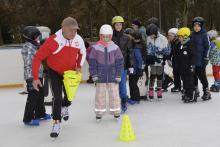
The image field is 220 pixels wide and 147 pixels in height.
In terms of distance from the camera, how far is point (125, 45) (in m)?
6.19

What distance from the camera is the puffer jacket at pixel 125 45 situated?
615cm

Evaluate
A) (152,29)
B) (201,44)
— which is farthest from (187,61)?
(152,29)

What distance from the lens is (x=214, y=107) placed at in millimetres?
6590

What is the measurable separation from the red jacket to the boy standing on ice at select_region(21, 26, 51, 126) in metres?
0.64

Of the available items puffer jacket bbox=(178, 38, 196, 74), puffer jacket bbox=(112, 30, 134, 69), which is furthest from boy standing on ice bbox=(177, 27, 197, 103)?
puffer jacket bbox=(112, 30, 134, 69)

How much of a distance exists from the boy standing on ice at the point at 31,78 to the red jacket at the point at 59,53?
642mm

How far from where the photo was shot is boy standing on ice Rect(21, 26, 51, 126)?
→ 5371mm

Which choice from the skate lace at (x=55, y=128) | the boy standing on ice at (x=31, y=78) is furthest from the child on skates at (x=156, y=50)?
the skate lace at (x=55, y=128)

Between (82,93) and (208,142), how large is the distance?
432cm

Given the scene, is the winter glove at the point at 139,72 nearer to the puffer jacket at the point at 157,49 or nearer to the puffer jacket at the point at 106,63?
the puffer jacket at the point at 157,49

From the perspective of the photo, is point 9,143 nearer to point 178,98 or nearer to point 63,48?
point 63,48

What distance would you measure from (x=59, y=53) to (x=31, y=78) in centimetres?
83

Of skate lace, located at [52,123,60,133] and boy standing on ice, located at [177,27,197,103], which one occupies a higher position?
boy standing on ice, located at [177,27,197,103]

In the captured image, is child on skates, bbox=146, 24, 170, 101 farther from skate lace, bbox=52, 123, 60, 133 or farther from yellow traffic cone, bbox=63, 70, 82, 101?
skate lace, bbox=52, 123, 60, 133
